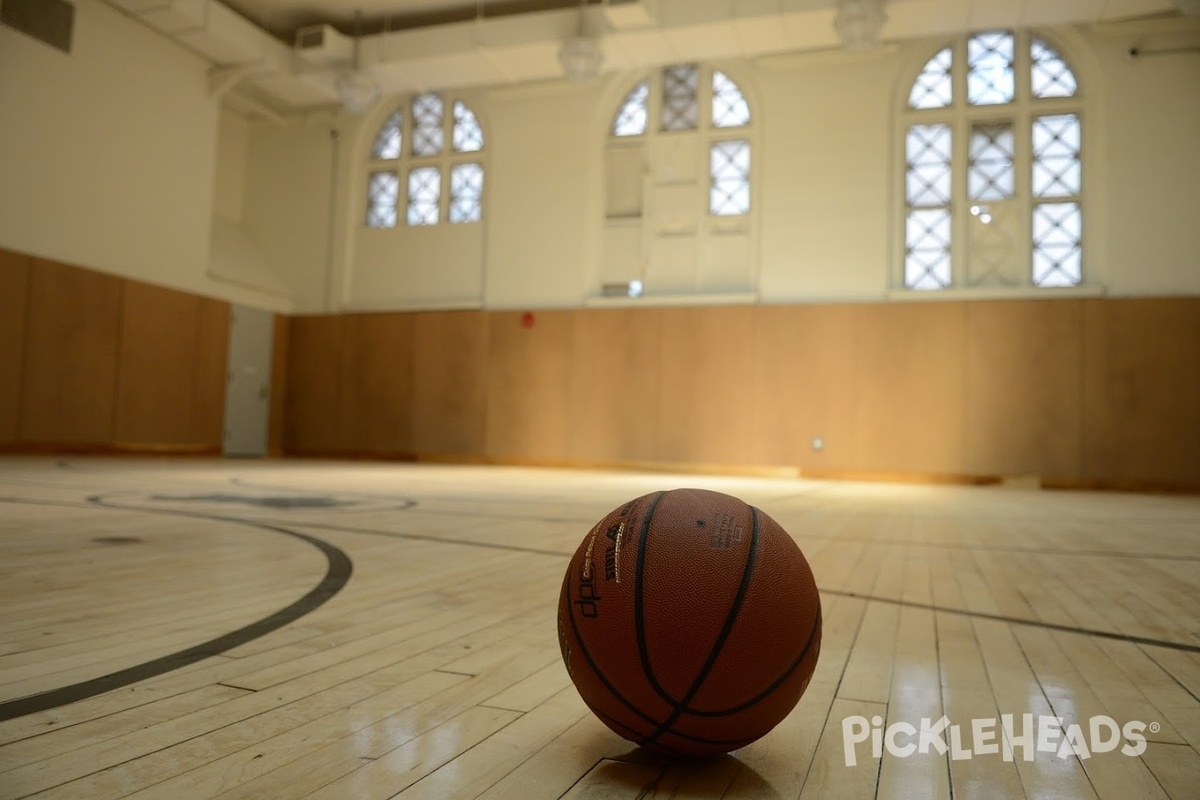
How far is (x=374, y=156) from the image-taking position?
15.5 m

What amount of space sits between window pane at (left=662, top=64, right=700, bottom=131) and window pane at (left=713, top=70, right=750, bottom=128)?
29cm

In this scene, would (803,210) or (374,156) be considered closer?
(803,210)

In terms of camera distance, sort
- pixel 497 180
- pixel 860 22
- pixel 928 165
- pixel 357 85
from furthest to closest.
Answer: pixel 497 180, pixel 357 85, pixel 928 165, pixel 860 22

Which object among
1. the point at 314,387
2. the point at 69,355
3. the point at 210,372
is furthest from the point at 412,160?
the point at 69,355

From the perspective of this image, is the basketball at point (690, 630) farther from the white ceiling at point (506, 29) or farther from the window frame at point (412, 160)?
the window frame at point (412, 160)

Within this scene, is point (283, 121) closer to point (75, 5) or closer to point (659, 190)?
point (75, 5)

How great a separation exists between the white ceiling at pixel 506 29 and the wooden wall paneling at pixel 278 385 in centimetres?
404

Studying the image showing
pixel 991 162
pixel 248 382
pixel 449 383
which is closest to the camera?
pixel 991 162

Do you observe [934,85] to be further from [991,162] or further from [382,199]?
[382,199]

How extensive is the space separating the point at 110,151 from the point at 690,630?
13105 millimetres

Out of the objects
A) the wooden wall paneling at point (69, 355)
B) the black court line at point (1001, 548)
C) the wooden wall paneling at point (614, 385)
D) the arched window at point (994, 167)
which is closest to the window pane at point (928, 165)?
the arched window at point (994, 167)

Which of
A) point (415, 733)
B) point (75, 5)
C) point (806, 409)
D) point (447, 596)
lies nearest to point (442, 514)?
point (447, 596)

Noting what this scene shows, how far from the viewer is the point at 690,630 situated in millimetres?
1406

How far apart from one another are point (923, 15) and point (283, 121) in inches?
426
